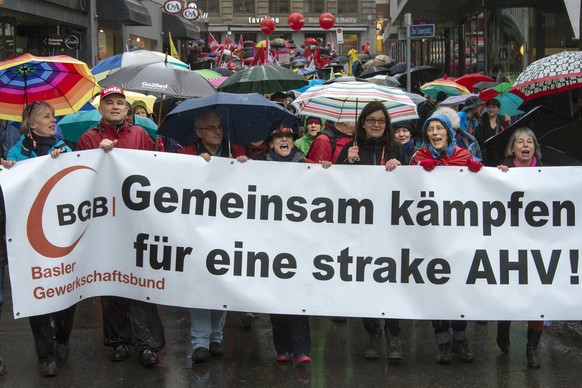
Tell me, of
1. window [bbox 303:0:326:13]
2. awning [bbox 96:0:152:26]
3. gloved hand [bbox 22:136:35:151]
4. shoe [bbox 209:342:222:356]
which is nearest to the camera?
gloved hand [bbox 22:136:35:151]

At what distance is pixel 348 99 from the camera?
8.02 meters

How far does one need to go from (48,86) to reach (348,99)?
8.34 feet

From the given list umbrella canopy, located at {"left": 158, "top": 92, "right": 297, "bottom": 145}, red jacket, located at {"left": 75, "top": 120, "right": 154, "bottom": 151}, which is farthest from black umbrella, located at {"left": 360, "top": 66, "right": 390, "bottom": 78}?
red jacket, located at {"left": 75, "top": 120, "right": 154, "bottom": 151}

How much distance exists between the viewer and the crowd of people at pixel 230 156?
648 centimetres

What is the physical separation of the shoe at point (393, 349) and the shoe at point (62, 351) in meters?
2.32

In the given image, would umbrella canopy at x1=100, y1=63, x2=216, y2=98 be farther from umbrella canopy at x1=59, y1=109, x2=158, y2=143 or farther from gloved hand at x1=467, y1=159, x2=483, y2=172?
gloved hand at x1=467, y1=159, x2=483, y2=172

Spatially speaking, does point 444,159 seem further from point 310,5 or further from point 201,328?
point 310,5

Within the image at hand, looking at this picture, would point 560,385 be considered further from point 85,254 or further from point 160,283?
point 85,254

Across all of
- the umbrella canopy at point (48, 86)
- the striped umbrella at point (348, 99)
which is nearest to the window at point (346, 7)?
the striped umbrella at point (348, 99)

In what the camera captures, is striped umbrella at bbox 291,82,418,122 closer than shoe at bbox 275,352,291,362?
No

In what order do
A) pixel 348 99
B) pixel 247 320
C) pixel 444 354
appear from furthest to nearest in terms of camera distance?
1. pixel 348 99
2. pixel 247 320
3. pixel 444 354

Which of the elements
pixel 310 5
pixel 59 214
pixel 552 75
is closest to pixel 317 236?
pixel 59 214

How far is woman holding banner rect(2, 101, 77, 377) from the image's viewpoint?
6291 millimetres

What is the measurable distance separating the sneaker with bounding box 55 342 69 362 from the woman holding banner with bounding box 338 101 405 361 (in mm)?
2176
